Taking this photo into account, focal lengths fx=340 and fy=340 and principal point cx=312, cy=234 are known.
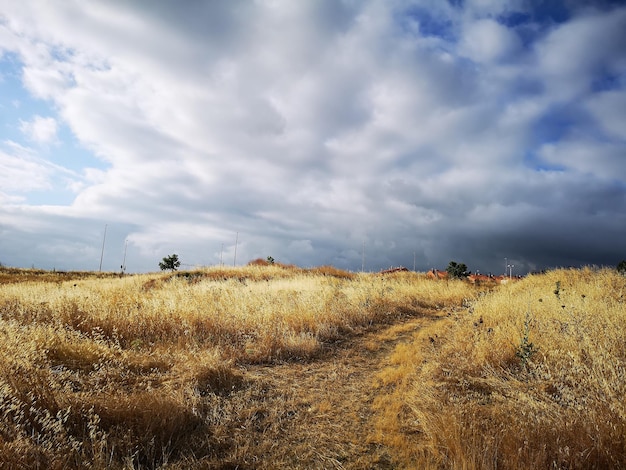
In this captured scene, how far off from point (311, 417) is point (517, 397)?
2723 mm

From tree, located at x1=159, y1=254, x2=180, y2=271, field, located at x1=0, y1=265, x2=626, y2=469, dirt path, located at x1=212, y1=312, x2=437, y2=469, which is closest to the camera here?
field, located at x1=0, y1=265, x2=626, y2=469

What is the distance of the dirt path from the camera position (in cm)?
366

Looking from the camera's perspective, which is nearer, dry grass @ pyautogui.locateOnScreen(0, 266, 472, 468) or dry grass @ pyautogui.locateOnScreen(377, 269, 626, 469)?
dry grass @ pyautogui.locateOnScreen(377, 269, 626, 469)

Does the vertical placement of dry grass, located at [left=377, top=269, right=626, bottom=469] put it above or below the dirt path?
above

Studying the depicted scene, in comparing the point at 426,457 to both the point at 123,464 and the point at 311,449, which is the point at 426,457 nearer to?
the point at 311,449

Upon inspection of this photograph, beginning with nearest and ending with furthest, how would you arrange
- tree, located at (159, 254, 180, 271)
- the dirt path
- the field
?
1. the field
2. the dirt path
3. tree, located at (159, 254, 180, 271)

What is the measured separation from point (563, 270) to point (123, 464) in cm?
2044

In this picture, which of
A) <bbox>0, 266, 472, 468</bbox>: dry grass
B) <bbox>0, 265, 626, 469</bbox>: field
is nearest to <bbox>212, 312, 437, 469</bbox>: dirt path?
<bbox>0, 265, 626, 469</bbox>: field

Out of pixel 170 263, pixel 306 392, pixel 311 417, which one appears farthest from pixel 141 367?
pixel 170 263

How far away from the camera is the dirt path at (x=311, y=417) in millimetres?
3660

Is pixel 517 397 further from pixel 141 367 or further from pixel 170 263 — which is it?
pixel 170 263

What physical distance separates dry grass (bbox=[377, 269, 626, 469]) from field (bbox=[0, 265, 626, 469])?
0.07 feet

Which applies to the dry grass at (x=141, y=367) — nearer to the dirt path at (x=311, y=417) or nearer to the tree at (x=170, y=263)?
the dirt path at (x=311, y=417)

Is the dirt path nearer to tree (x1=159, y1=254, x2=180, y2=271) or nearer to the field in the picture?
the field
